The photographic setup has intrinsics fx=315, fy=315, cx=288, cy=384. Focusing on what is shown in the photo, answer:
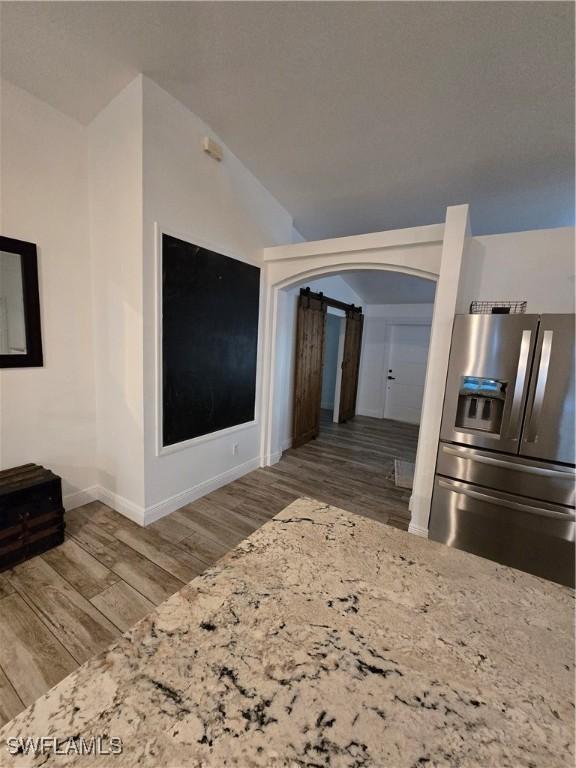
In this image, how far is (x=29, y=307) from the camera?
2262 millimetres

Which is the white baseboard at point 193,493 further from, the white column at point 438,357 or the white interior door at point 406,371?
the white interior door at point 406,371

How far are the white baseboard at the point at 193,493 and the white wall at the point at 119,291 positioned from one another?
11 cm

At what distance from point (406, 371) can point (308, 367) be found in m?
2.98

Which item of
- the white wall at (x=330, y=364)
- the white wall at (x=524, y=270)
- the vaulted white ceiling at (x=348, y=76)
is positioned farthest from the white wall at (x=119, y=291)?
the white wall at (x=330, y=364)

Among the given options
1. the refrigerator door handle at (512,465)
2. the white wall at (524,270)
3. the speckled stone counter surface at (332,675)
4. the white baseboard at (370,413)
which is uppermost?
the white wall at (524,270)

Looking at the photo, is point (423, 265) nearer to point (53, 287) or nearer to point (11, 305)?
point (53, 287)

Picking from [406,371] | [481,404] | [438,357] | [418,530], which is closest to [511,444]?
[481,404]

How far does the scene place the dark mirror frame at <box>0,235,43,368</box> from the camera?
2.18 meters

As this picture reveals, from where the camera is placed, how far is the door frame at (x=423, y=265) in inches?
91.4

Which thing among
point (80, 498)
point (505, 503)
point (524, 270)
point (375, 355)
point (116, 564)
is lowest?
point (116, 564)

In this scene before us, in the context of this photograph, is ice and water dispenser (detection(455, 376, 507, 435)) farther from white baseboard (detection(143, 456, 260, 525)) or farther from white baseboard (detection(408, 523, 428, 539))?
white baseboard (detection(143, 456, 260, 525))

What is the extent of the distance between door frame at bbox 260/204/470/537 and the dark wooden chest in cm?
267

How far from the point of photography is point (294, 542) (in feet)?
3.29

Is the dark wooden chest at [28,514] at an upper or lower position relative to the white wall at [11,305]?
lower
